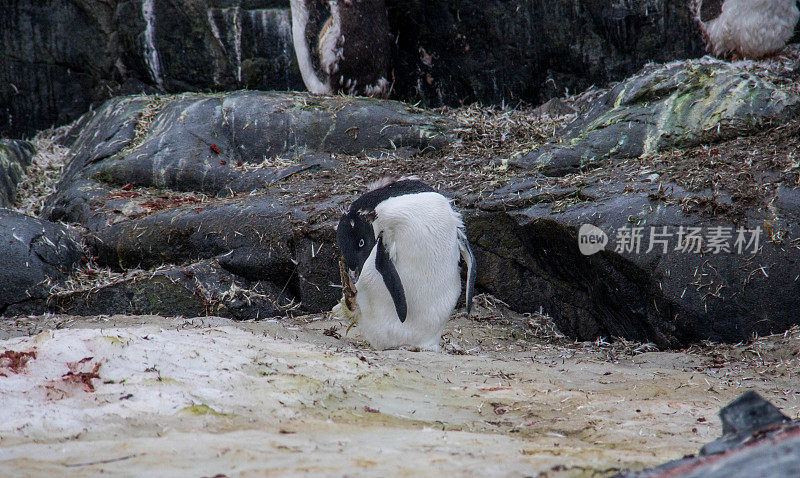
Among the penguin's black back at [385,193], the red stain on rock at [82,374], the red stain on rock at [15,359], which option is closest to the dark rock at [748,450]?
the red stain on rock at [82,374]

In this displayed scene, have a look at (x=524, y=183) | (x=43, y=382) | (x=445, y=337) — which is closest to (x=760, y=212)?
(x=524, y=183)

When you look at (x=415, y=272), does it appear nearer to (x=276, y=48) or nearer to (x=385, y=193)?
(x=385, y=193)

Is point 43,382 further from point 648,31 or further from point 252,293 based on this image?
point 648,31

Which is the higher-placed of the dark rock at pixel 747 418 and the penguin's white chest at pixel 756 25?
the penguin's white chest at pixel 756 25

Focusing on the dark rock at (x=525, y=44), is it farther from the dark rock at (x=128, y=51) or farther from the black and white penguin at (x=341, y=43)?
the dark rock at (x=128, y=51)

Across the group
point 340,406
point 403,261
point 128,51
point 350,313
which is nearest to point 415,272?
point 403,261

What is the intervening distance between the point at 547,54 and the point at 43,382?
6269 mm

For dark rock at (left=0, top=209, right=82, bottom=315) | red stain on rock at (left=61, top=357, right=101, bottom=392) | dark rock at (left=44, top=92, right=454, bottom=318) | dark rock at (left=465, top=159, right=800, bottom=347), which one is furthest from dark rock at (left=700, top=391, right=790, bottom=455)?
dark rock at (left=0, top=209, right=82, bottom=315)

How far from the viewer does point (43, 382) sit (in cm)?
252

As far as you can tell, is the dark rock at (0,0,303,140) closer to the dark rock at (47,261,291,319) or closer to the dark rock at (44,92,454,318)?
the dark rock at (44,92,454,318)

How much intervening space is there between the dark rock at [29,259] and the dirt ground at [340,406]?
7.38 ft

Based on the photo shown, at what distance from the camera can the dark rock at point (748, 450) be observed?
4.66ft

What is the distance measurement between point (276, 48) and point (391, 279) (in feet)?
17.1

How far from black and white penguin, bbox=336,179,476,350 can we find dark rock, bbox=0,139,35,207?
4.23 m
